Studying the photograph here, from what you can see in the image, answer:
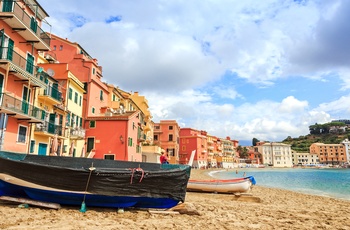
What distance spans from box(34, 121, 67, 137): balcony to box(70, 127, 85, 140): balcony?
230cm

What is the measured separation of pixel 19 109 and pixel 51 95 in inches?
221

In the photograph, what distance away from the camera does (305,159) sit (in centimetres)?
18712

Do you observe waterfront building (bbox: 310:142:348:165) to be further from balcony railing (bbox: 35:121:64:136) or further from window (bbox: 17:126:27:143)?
window (bbox: 17:126:27:143)

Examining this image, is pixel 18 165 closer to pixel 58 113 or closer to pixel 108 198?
pixel 108 198

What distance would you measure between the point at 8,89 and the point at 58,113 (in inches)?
327

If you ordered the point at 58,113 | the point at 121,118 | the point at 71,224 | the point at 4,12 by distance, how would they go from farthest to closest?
the point at 121,118 → the point at 58,113 → the point at 4,12 → the point at 71,224

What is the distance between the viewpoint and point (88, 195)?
9.61 meters

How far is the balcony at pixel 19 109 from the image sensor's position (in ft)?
60.8

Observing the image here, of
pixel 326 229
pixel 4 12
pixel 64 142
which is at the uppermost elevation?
pixel 4 12

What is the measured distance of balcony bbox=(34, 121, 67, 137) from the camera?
23.6 m

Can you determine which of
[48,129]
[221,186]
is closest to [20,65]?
[48,129]

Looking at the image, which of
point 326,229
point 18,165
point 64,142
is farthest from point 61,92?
point 326,229

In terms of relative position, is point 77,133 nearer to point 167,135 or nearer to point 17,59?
point 17,59

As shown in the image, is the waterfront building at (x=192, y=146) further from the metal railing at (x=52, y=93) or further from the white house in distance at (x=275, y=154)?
the white house in distance at (x=275, y=154)
